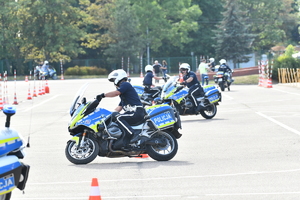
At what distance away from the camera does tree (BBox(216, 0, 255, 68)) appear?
7312cm

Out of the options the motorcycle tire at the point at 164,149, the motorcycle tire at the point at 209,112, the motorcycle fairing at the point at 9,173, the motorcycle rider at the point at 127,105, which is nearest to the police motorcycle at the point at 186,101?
the motorcycle tire at the point at 209,112

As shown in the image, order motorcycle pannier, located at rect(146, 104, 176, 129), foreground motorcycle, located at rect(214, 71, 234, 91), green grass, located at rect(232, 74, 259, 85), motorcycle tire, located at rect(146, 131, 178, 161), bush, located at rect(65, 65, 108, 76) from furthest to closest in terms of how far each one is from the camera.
Answer: bush, located at rect(65, 65, 108, 76)
green grass, located at rect(232, 74, 259, 85)
foreground motorcycle, located at rect(214, 71, 234, 91)
motorcycle pannier, located at rect(146, 104, 176, 129)
motorcycle tire, located at rect(146, 131, 178, 161)

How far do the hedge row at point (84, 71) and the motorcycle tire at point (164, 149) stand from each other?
57.4 m

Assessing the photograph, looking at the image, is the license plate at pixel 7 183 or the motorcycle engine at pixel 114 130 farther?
the motorcycle engine at pixel 114 130

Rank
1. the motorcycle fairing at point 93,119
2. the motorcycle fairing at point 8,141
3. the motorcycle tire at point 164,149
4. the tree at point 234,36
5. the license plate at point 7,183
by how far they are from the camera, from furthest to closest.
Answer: the tree at point 234,36
the motorcycle tire at point 164,149
the motorcycle fairing at point 93,119
the motorcycle fairing at point 8,141
the license plate at point 7,183

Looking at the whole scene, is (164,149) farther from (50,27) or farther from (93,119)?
(50,27)

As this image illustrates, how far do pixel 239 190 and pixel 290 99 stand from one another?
20.3 metres

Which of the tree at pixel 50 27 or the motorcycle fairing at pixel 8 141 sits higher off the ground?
the tree at pixel 50 27

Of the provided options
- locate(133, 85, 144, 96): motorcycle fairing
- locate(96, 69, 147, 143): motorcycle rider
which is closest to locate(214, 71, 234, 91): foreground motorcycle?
locate(133, 85, 144, 96): motorcycle fairing

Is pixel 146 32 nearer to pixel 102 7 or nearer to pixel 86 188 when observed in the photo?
pixel 102 7

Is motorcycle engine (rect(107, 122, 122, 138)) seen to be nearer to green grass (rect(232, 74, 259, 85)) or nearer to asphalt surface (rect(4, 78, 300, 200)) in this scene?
asphalt surface (rect(4, 78, 300, 200))

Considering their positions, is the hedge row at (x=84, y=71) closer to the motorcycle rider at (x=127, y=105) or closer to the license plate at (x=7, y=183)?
the motorcycle rider at (x=127, y=105)

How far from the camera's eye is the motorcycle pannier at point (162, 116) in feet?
39.7

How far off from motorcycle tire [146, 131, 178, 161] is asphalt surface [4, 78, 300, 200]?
0.47 feet
